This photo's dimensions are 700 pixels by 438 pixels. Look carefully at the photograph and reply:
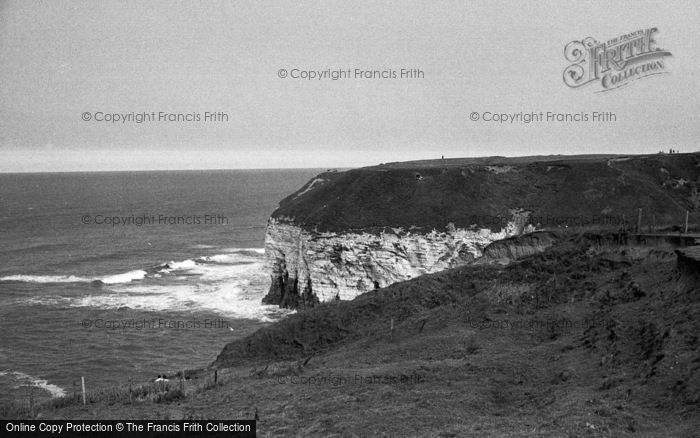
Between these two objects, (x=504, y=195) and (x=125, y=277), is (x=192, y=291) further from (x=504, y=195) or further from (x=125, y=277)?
(x=504, y=195)

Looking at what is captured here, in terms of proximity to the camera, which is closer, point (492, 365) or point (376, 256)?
point (492, 365)

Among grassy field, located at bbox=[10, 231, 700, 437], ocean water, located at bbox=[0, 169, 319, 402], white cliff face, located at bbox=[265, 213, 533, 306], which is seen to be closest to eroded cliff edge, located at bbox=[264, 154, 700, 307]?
white cliff face, located at bbox=[265, 213, 533, 306]

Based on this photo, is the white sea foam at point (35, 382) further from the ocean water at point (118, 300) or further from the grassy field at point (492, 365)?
the grassy field at point (492, 365)

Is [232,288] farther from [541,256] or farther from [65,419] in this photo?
[65,419]

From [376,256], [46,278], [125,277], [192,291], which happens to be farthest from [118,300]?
[376,256]

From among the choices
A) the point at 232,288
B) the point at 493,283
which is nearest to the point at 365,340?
the point at 493,283

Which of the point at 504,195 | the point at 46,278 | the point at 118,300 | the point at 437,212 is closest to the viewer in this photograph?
the point at 437,212
